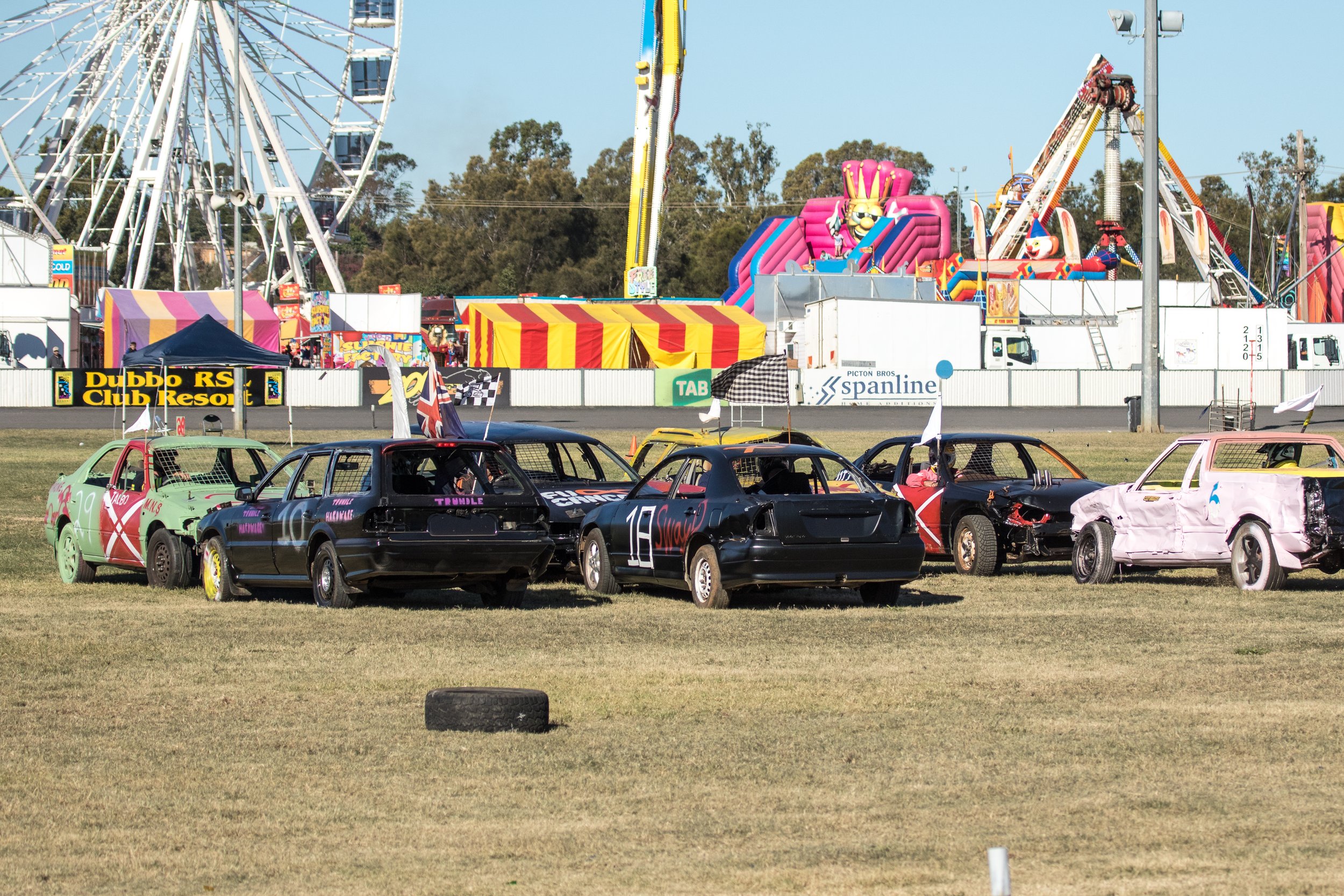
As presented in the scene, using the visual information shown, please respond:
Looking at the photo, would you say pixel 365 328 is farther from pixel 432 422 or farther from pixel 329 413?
pixel 432 422

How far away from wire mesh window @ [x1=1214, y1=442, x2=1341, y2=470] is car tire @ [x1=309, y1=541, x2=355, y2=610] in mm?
7299

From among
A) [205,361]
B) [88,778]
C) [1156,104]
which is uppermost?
[1156,104]

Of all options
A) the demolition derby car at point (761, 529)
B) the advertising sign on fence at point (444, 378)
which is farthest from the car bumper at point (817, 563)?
the advertising sign on fence at point (444, 378)

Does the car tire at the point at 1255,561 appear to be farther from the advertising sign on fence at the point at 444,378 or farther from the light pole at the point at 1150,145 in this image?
the advertising sign on fence at the point at 444,378

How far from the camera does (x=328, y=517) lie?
41.1 ft

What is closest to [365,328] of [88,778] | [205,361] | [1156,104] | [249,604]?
[205,361]

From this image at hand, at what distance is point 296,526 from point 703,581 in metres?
3.22

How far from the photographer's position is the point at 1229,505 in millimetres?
13648

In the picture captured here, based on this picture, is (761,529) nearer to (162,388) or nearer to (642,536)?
(642,536)

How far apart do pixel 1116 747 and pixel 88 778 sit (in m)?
4.42

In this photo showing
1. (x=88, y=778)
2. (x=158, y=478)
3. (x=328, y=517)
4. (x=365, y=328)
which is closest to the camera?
(x=88, y=778)

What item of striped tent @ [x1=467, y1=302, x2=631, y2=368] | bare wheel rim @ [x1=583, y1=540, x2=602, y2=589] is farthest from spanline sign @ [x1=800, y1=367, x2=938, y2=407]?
bare wheel rim @ [x1=583, y1=540, x2=602, y2=589]

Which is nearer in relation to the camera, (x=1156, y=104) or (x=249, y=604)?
(x=249, y=604)

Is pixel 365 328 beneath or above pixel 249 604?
above
